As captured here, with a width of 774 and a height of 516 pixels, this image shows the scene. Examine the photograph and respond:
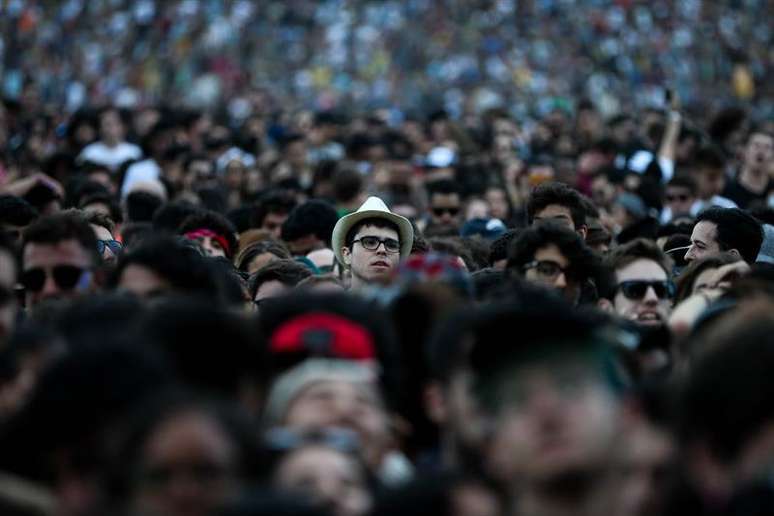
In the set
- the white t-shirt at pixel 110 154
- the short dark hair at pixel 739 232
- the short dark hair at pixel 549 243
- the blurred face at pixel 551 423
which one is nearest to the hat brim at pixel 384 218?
the short dark hair at pixel 739 232

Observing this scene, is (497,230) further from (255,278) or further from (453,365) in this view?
(453,365)

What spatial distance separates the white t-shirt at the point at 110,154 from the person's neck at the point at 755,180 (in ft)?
20.1

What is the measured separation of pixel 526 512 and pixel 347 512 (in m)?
0.66

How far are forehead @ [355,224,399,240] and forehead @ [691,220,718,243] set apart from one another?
1613mm

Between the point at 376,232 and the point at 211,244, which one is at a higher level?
the point at 376,232

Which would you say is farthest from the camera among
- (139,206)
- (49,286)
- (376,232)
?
(139,206)

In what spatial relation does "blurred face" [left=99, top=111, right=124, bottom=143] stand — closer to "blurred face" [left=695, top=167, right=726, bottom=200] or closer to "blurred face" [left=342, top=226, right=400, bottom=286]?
"blurred face" [left=695, top=167, right=726, bottom=200]

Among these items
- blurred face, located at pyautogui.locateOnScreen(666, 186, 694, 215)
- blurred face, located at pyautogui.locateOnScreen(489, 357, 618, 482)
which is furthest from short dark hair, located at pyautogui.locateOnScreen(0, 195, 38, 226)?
blurred face, located at pyautogui.locateOnScreen(489, 357, 618, 482)

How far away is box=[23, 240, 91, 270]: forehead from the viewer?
23.4ft

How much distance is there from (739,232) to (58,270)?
4328mm

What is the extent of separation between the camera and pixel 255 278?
9148mm

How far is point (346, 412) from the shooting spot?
5199mm

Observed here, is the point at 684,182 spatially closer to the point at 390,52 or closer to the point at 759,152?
the point at 759,152

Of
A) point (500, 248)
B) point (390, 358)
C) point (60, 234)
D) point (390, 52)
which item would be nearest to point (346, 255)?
point (500, 248)
